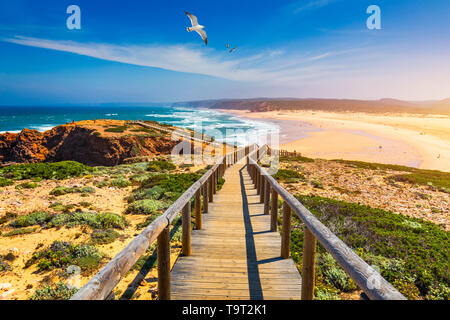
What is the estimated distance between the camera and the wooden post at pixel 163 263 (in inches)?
104

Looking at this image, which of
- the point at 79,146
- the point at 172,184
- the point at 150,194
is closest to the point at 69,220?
the point at 150,194

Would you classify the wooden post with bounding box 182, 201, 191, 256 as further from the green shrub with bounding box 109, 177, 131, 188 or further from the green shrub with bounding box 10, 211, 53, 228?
the green shrub with bounding box 109, 177, 131, 188

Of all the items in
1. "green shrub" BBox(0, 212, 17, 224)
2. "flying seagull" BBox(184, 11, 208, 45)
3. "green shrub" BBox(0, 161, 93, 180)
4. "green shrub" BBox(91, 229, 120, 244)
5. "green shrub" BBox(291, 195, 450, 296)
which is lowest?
"green shrub" BBox(291, 195, 450, 296)

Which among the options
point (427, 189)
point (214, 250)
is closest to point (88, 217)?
point (214, 250)

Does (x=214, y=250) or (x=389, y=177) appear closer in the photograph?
(x=214, y=250)

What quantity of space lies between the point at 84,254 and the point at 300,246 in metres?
4.51

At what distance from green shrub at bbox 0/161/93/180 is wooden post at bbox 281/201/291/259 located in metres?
11.6

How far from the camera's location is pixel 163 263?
105 inches

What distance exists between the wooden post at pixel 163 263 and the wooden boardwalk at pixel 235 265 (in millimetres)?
404

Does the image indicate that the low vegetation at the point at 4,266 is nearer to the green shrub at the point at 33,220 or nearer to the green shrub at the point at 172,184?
the green shrub at the point at 33,220

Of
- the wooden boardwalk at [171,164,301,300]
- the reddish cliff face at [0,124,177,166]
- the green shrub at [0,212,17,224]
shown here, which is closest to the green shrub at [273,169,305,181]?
the wooden boardwalk at [171,164,301,300]

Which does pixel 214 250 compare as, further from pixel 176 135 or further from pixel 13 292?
pixel 176 135

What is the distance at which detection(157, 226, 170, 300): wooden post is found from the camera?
8.65 feet

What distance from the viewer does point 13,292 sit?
3.85 m
